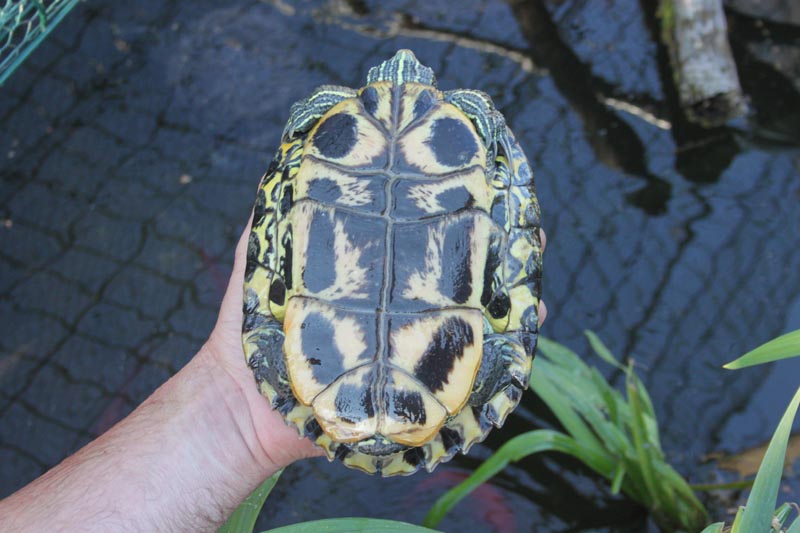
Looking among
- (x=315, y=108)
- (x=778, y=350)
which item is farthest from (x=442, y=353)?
(x=315, y=108)

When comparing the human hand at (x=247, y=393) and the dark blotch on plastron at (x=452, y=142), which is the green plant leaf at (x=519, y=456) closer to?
the human hand at (x=247, y=393)

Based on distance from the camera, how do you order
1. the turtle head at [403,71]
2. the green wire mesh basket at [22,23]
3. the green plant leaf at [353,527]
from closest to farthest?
the green plant leaf at [353,527]
the turtle head at [403,71]
the green wire mesh basket at [22,23]

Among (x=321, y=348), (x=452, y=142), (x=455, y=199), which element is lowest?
(x=321, y=348)

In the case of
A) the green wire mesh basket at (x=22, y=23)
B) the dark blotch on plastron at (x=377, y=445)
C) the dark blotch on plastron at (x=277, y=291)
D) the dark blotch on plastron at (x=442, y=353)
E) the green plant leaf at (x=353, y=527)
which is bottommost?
the green plant leaf at (x=353, y=527)

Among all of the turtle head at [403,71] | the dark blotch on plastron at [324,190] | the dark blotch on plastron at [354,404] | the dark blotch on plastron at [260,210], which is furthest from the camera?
the turtle head at [403,71]

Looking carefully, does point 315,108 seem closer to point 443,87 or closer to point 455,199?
point 455,199

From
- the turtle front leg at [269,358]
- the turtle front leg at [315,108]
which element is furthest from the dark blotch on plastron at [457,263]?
the turtle front leg at [315,108]

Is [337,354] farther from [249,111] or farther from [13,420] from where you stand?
[249,111]
